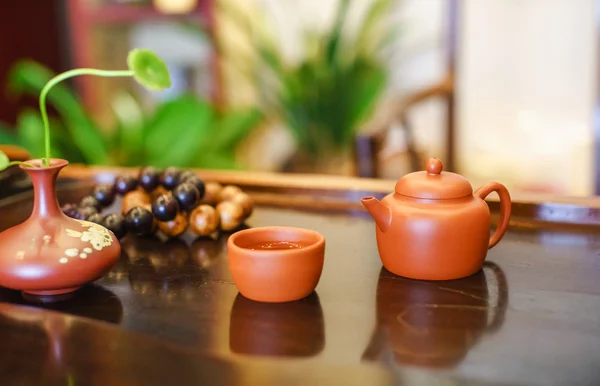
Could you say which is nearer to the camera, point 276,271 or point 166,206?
point 276,271

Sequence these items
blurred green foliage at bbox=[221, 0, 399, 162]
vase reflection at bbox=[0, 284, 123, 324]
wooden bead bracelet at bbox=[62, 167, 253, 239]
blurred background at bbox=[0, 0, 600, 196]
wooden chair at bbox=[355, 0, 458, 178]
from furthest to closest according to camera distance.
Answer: blurred green foliage at bbox=[221, 0, 399, 162] → blurred background at bbox=[0, 0, 600, 196] → wooden chair at bbox=[355, 0, 458, 178] → wooden bead bracelet at bbox=[62, 167, 253, 239] → vase reflection at bbox=[0, 284, 123, 324]

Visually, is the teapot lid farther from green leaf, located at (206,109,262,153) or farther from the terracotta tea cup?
green leaf, located at (206,109,262,153)

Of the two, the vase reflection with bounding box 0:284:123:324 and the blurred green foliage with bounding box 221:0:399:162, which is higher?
the blurred green foliage with bounding box 221:0:399:162

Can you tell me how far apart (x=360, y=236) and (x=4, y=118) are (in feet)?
9.65

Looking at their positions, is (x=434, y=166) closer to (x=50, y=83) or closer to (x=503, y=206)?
(x=503, y=206)

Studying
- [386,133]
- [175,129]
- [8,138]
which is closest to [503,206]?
[386,133]

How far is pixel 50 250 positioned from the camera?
2.50 ft

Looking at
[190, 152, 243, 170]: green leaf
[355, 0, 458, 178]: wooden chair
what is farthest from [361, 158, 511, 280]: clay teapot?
[190, 152, 243, 170]: green leaf

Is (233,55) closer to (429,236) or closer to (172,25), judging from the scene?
(172,25)

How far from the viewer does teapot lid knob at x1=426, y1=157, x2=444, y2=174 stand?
84 cm

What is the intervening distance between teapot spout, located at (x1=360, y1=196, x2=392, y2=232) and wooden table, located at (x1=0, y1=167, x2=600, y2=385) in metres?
0.07

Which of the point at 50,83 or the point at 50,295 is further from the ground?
the point at 50,83

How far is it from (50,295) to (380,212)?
43 centimetres

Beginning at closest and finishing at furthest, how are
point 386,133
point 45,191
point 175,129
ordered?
point 45,191 < point 386,133 < point 175,129
